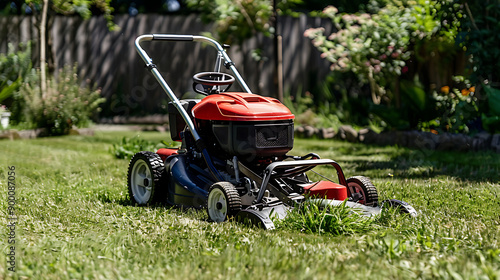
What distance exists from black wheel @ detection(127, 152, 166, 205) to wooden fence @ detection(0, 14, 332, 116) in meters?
7.22

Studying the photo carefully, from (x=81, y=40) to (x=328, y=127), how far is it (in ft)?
17.1

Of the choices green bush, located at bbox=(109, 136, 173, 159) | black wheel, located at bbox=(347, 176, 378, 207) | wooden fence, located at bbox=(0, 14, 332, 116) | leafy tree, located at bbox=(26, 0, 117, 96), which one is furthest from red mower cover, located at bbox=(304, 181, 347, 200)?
wooden fence, located at bbox=(0, 14, 332, 116)

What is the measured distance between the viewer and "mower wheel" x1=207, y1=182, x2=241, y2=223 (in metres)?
4.04

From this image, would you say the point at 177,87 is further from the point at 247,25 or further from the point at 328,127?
the point at 328,127

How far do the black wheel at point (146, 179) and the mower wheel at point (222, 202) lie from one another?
2.32 ft

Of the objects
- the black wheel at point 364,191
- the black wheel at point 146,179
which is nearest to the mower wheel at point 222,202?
the black wheel at point 146,179

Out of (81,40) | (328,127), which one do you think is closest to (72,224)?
(328,127)

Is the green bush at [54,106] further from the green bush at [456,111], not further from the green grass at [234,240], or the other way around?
the green bush at [456,111]

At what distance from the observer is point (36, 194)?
5.13 meters

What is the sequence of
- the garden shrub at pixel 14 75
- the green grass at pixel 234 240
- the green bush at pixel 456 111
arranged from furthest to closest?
1. the garden shrub at pixel 14 75
2. the green bush at pixel 456 111
3. the green grass at pixel 234 240

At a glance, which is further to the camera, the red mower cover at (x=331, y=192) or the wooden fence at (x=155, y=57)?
the wooden fence at (x=155, y=57)

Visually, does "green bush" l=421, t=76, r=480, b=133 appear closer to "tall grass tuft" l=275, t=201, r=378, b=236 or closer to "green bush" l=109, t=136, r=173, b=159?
"green bush" l=109, t=136, r=173, b=159

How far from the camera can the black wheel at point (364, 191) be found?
14.4 feet

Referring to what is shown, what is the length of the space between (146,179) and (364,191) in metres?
1.65
